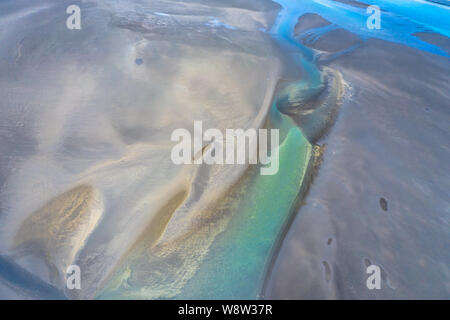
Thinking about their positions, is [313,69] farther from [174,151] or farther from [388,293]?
[388,293]

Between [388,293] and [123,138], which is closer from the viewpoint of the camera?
[388,293]

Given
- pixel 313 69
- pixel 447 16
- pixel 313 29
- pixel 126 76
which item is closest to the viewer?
pixel 126 76

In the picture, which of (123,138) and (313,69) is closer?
(123,138)

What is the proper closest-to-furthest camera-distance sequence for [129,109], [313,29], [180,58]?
[129,109] < [180,58] < [313,29]

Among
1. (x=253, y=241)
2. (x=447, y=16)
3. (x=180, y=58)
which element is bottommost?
(x=253, y=241)

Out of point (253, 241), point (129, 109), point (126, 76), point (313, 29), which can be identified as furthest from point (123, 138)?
point (313, 29)

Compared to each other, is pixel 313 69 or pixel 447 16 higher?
pixel 447 16
